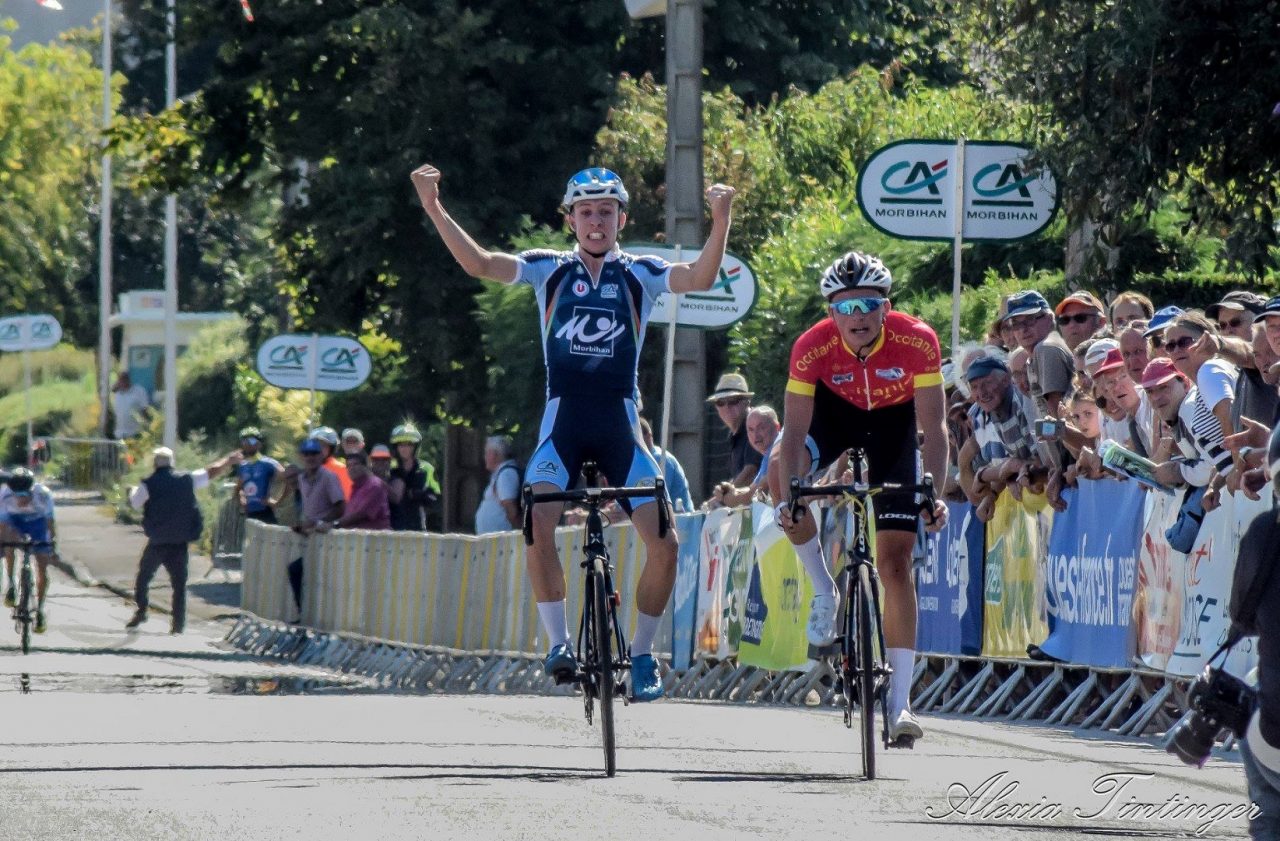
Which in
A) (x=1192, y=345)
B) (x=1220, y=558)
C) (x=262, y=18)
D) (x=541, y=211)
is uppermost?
(x=262, y=18)

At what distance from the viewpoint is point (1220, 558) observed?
461 inches

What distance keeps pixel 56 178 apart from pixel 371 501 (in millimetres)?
34960

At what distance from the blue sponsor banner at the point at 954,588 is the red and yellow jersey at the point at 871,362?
5.02 meters

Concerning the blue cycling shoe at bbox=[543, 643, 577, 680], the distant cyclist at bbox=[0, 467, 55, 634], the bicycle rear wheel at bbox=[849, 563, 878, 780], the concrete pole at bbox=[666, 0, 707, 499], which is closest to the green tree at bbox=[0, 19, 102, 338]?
the distant cyclist at bbox=[0, 467, 55, 634]

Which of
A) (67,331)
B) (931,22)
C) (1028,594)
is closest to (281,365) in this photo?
(931,22)

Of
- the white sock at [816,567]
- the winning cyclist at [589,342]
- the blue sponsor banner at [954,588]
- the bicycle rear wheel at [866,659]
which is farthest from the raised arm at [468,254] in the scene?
the blue sponsor banner at [954,588]

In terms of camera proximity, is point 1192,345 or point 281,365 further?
point 281,365

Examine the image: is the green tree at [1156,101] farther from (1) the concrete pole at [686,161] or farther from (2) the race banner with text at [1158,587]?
(2) the race banner with text at [1158,587]

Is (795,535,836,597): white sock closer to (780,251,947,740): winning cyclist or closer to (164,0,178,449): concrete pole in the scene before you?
(780,251,947,740): winning cyclist

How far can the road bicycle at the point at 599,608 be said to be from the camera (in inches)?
380

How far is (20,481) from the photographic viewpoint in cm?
2700

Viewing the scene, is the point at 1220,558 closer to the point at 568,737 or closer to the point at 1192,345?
the point at 1192,345

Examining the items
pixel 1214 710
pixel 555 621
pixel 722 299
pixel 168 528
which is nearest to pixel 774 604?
pixel 722 299

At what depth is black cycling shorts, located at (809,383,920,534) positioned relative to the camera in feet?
32.7
